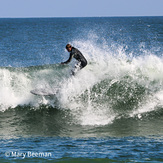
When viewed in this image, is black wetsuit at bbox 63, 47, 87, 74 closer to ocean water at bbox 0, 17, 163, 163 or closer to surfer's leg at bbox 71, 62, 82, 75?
surfer's leg at bbox 71, 62, 82, 75

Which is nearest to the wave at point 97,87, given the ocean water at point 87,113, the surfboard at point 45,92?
the ocean water at point 87,113

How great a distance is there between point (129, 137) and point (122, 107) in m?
3.28

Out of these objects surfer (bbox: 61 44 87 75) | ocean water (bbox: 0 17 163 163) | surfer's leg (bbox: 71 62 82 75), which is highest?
surfer (bbox: 61 44 87 75)

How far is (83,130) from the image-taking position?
9.17m

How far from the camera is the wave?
1141 centimetres

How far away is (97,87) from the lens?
12531 millimetres

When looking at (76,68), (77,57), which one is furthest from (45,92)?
(77,57)

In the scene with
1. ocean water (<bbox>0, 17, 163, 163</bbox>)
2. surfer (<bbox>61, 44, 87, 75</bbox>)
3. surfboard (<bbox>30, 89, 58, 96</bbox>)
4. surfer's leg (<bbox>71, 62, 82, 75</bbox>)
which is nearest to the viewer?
ocean water (<bbox>0, 17, 163, 163</bbox>)

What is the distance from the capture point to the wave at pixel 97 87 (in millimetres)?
11414

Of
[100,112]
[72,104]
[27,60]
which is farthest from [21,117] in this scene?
[27,60]

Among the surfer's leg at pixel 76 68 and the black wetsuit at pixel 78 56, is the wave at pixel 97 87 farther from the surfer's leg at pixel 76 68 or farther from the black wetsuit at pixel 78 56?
the black wetsuit at pixel 78 56

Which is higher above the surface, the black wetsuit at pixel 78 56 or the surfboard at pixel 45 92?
the black wetsuit at pixel 78 56

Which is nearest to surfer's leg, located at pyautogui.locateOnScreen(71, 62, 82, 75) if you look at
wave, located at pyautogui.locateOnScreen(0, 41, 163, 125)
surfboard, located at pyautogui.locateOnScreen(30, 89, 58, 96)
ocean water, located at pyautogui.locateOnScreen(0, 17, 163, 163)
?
wave, located at pyautogui.locateOnScreen(0, 41, 163, 125)

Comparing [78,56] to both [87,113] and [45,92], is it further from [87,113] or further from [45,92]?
[87,113]
